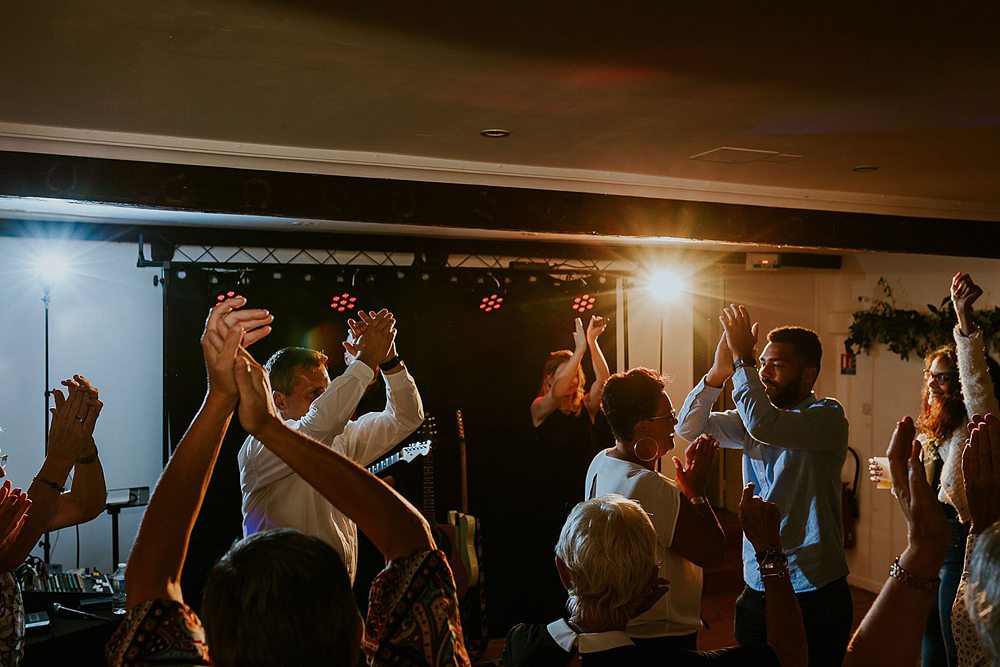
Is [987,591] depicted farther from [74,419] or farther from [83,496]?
[83,496]

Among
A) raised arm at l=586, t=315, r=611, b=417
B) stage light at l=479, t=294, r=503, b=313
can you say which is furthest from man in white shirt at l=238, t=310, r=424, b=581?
raised arm at l=586, t=315, r=611, b=417

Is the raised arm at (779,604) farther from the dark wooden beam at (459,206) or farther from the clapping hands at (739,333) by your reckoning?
the dark wooden beam at (459,206)

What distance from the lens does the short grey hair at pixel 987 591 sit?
1.12 metres

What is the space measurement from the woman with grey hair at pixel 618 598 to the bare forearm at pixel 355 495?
19.7 inches

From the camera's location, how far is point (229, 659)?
106 centimetres

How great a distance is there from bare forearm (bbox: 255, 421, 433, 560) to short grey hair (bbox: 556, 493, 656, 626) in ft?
1.73

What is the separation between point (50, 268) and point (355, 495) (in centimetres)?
476

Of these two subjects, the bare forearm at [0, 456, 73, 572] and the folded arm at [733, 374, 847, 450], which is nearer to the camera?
the bare forearm at [0, 456, 73, 572]

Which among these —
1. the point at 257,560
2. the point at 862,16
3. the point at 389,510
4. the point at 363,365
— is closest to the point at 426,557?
the point at 389,510

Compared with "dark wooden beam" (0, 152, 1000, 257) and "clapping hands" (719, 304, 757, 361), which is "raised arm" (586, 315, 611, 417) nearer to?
"dark wooden beam" (0, 152, 1000, 257)

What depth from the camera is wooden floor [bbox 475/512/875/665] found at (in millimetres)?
5380

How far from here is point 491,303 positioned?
6.17 meters

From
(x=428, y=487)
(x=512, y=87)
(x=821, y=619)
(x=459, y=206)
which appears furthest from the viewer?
(x=428, y=487)

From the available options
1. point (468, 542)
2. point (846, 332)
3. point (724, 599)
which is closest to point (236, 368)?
point (468, 542)
